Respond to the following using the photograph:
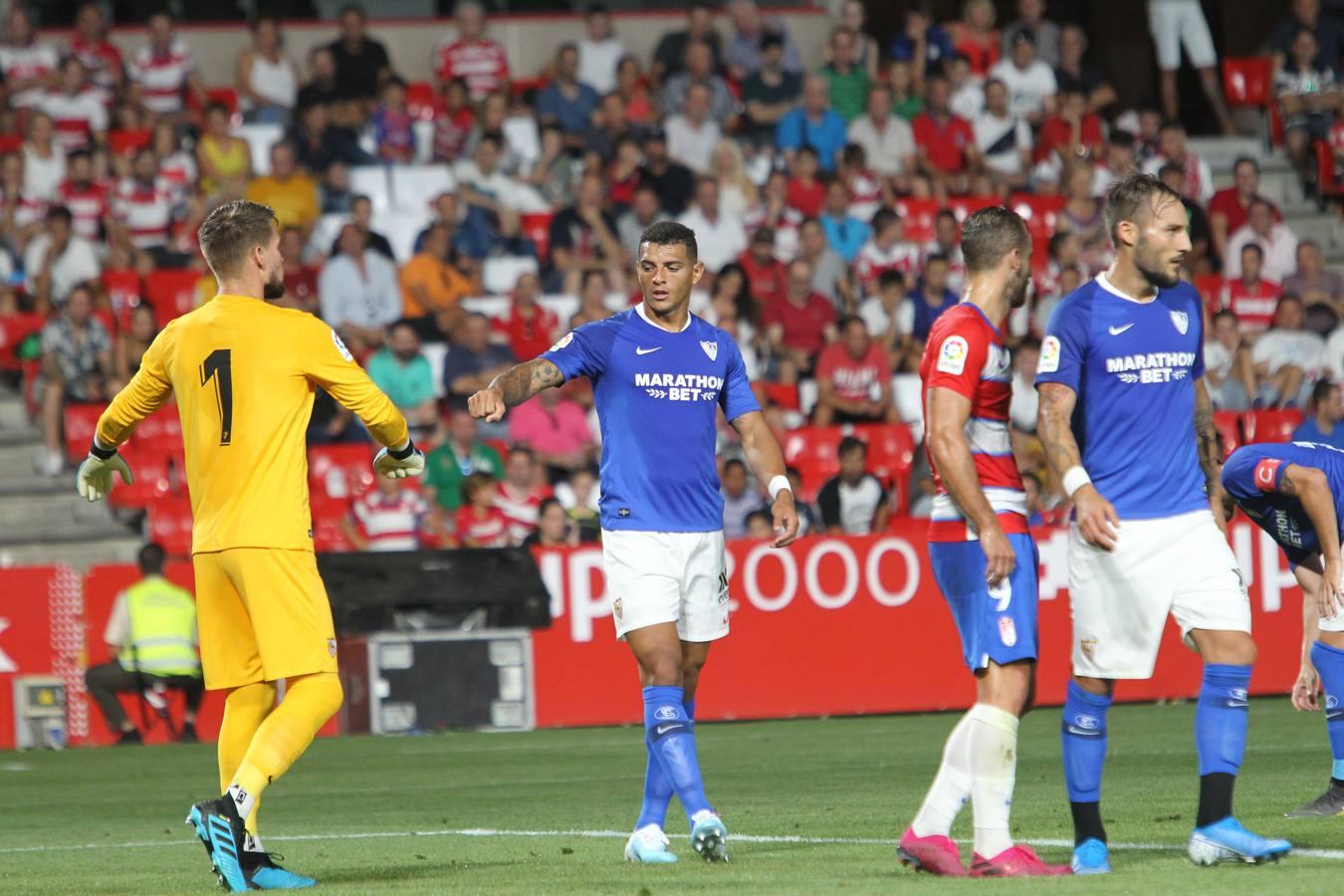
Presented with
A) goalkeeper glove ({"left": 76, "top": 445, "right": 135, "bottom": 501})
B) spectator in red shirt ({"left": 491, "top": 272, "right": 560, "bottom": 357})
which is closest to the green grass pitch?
goalkeeper glove ({"left": 76, "top": 445, "right": 135, "bottom": 501})

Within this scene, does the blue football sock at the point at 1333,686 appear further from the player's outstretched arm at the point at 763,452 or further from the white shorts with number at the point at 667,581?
the white shorts with number at the point at 667,581

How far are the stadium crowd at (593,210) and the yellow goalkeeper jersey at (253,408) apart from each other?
8924 millimetres

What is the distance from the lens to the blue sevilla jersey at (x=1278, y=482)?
8.75 meters

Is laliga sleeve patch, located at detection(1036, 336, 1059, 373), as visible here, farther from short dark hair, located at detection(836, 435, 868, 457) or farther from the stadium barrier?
short dark hair, located at detection(836, 435, 868, 457)

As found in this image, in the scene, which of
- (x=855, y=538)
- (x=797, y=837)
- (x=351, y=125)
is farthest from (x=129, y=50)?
(x=797, y=837)

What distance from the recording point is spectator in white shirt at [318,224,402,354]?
762 inches

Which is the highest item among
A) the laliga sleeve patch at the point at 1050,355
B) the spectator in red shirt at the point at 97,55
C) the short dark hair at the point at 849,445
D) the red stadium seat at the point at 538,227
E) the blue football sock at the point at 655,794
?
the spectator in red shirt at the point at 97,55

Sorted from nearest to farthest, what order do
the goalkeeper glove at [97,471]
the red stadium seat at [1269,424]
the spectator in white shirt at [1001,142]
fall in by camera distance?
the goalkeeper glove at [97,471], the red stadium seat at [1269,424], the spectator in white shirt at [1001,142]

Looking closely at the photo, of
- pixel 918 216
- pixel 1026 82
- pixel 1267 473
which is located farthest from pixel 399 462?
pixel 1026 82

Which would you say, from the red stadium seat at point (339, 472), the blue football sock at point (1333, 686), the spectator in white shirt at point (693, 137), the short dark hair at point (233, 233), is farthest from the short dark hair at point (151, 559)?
the blue football sock at point (1333, 686)

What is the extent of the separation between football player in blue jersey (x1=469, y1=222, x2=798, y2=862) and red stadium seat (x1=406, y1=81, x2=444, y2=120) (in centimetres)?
1424

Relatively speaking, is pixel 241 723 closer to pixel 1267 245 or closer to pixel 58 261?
pixel 58 261

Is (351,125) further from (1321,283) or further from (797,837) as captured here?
(797,837)

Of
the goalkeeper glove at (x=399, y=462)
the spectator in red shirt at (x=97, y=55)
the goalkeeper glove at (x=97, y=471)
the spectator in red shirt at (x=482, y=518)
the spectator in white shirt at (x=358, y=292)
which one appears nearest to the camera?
the goalkeeper glove at (x=399, y=462)
